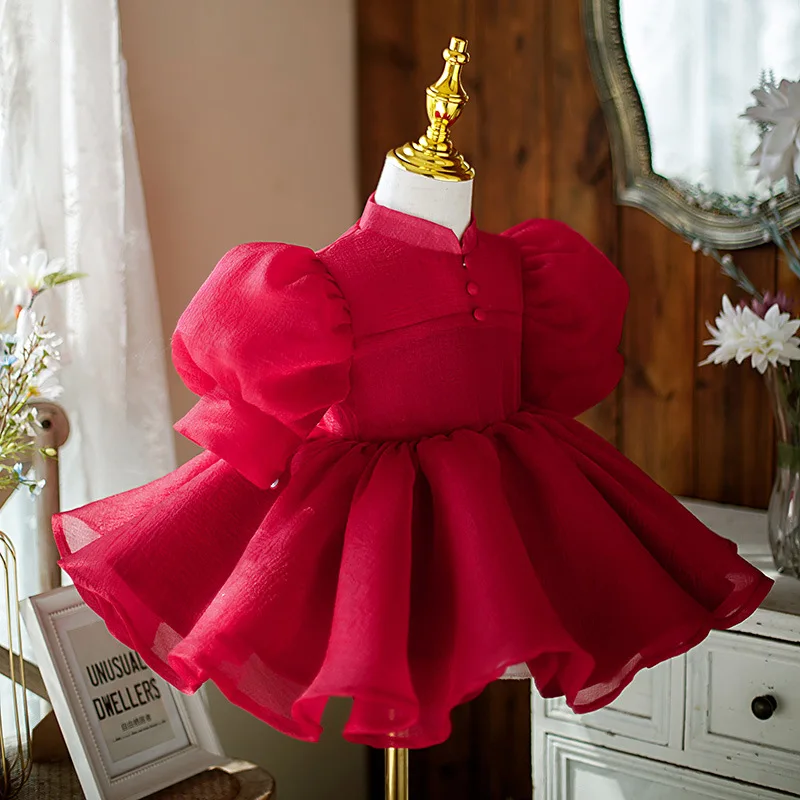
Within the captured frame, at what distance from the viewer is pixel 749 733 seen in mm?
1219

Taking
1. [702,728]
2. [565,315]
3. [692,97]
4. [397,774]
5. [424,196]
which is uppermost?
[692,97]

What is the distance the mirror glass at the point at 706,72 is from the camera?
4.73ft

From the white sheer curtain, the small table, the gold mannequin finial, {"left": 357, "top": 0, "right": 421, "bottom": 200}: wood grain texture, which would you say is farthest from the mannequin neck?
{"left": 357, "top": 0, "right": 421, "bottom": 200}: wood grain texture

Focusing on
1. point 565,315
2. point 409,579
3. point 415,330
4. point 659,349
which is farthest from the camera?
point 659,349

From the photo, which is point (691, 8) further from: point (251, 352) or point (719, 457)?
point (251, 352)

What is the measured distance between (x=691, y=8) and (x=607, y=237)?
0.39 metres

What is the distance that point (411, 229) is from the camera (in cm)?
92

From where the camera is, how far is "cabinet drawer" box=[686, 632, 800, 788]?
119 cm

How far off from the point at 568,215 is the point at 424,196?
0.84 metres

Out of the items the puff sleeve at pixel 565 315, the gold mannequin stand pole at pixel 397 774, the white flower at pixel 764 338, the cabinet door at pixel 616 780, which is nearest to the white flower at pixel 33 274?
the puff sleeve at pixel 565 315

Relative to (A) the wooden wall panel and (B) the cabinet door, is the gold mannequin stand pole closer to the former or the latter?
(B) the cabinet door

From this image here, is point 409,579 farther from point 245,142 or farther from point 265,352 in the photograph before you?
point 245,142

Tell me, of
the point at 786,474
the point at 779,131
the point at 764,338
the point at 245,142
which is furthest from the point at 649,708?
the point at 245,142

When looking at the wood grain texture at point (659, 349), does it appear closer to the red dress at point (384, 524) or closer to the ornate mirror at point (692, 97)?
the ornate mirror at point (692, 97)
